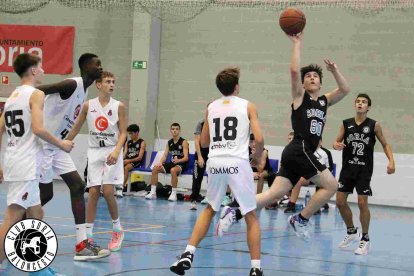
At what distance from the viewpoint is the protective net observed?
50.0 feet

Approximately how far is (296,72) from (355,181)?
8.24 feet

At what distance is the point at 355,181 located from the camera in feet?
28.2

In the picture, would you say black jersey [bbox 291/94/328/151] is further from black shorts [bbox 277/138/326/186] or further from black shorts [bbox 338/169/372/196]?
black shorts [bbox 338/169/372/196]

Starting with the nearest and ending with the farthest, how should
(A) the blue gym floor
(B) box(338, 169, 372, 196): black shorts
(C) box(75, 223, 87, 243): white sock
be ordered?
(A) the blue gym floor → (C) box(75, 223, 87, 243): white sock → (B) box(338, 169, 372, 196): black shorts

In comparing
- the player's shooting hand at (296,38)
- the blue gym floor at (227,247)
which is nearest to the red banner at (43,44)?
the blue gym floor at (227,247)

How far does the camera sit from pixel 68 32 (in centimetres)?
1831

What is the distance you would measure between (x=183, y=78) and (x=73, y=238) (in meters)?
9.40

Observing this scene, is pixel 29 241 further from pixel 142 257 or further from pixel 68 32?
pixel 68 32

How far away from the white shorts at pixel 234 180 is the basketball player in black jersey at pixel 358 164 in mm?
2709

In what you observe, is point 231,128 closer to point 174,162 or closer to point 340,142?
point 340,142

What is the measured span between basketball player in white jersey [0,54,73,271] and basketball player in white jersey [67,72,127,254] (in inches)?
72.6

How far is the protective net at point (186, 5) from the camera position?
15.2 metres

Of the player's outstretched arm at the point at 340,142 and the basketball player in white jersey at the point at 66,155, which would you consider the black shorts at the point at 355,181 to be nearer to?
the player's outstretched arm at the point at 340,142

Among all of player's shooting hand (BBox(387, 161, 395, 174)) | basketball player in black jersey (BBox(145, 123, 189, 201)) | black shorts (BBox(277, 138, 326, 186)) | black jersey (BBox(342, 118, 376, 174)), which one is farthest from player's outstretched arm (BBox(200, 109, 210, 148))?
basketball player in black jersey (BBox(145, 123, 189, 201))
